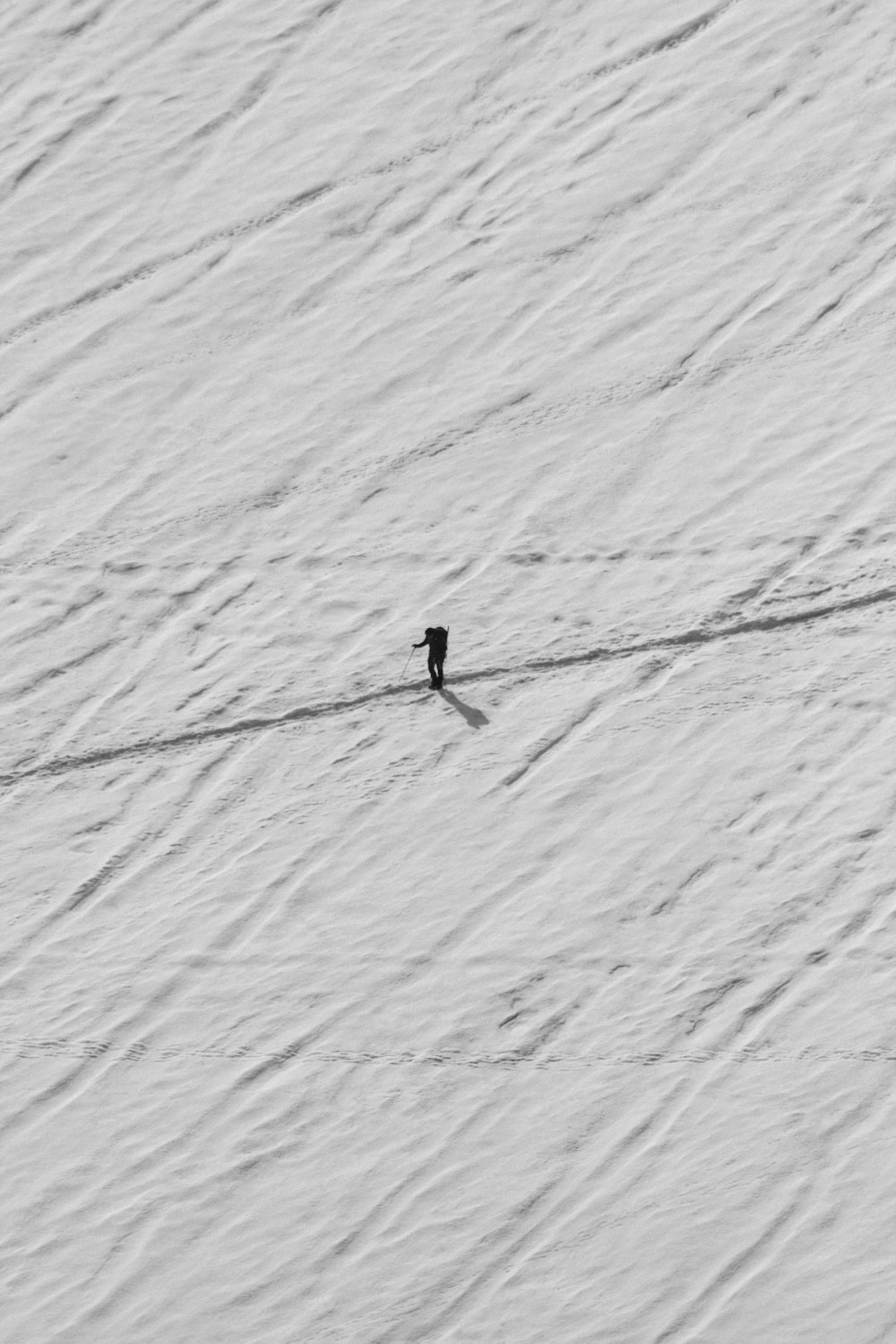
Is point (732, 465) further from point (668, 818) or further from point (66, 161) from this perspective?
point (66, 161)

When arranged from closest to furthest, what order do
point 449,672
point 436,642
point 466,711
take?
point 436,642 → point 466,711 → point 449,672

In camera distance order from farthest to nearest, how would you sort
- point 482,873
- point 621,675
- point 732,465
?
point 732,465
point 621,675
point 482,873

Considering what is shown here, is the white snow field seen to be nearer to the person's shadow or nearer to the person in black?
the person's shadow

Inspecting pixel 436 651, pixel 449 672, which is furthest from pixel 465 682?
pixel 436 651

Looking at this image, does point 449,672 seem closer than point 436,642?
No

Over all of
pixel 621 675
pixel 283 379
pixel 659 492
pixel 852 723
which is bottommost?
pixel 852 723

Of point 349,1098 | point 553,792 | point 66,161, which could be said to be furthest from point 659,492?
point 66,161

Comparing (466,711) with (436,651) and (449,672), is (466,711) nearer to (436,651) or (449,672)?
(449,672)

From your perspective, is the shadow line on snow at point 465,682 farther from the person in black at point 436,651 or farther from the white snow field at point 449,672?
the person in black at point 436,651
